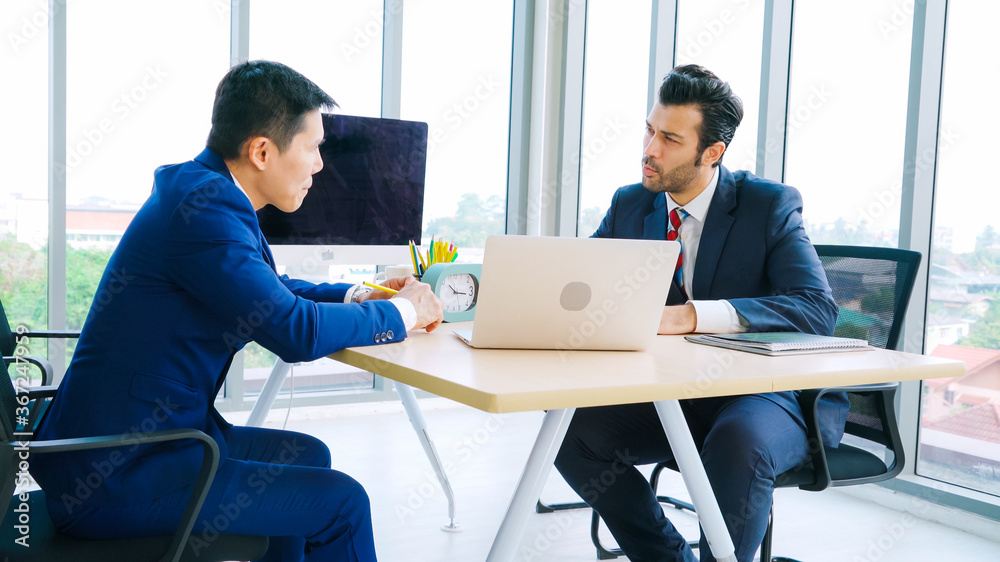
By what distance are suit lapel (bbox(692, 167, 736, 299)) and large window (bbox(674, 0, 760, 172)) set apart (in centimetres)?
132

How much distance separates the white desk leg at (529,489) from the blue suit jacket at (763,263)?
2.13 ft

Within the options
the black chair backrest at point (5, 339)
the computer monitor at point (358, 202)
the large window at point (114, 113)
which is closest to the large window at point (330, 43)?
the large window at point (114, 113)

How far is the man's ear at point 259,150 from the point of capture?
4.82 feet

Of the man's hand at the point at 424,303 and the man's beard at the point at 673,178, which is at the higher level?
the man's beard at the point at 673,178

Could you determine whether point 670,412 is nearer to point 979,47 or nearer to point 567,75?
point 979,47

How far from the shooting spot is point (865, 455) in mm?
1882

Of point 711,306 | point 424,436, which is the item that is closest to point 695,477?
point 711,306

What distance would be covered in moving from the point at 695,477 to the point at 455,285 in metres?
0.71

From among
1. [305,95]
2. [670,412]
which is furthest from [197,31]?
[670,412]

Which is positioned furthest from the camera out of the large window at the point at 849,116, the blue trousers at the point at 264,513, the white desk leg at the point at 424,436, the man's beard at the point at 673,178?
the large window at the point at 849,116

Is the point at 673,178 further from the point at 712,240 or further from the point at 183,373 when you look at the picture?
the point at 183,373

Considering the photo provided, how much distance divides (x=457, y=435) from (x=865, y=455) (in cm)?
233

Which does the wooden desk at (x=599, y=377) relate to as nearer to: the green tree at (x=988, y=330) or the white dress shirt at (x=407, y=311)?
the white dress shirt at (x=407, y=311)

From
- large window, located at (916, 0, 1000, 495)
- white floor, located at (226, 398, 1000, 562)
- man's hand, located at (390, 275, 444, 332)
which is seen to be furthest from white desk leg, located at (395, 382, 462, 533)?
large window, located at (916, 0, 1000, 495)
